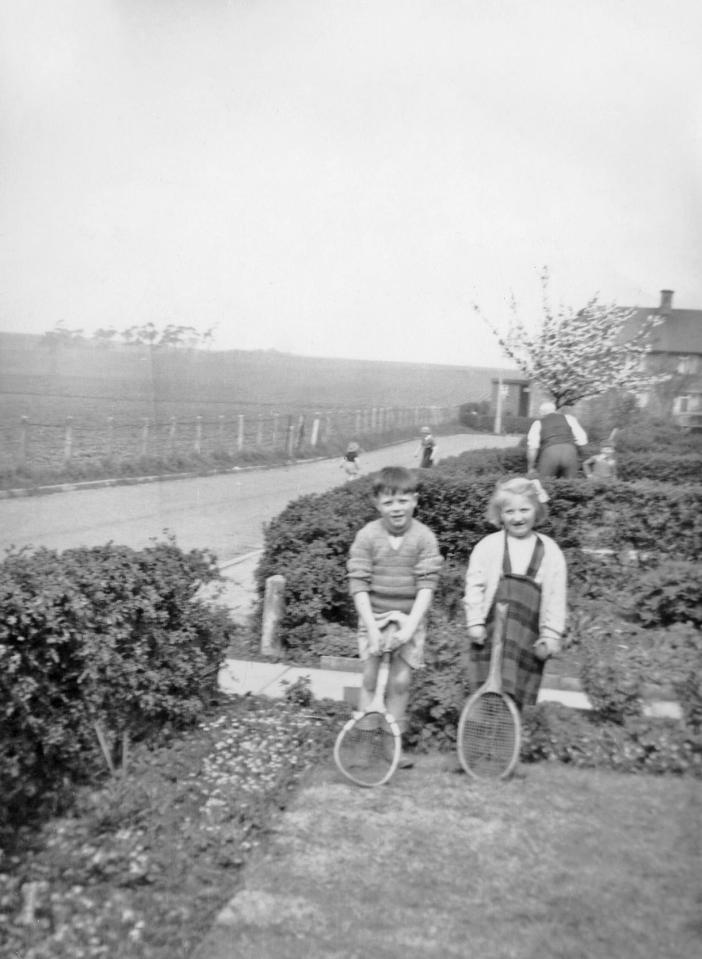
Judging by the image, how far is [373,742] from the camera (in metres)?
4.87

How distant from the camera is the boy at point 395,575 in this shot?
4.66m

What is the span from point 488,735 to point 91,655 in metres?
1.92

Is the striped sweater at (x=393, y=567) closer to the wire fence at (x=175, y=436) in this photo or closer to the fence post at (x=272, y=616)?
the fence post at (x=272, y=616)

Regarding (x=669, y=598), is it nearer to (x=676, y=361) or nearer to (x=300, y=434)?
(x=300, y=434)

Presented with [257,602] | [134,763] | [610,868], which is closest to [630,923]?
[610,868]

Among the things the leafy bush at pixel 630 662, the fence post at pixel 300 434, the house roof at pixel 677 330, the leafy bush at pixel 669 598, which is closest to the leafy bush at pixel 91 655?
the leafy bush at pixel 630 662

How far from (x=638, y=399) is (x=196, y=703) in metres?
29.3

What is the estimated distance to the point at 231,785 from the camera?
448cm

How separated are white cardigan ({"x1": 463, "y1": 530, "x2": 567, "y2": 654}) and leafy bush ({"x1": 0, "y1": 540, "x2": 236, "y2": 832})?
1625mm

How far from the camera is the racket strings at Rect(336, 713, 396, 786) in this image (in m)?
4.59

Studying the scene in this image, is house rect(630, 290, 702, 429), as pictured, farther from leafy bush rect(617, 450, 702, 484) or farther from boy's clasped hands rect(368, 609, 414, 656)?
boy's clasped hands rect(368, 609, 414, 656)

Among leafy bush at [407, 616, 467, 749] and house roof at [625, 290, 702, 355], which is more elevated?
house roof at [625, 290, 702, 355]

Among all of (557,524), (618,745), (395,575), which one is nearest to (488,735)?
(618,745)

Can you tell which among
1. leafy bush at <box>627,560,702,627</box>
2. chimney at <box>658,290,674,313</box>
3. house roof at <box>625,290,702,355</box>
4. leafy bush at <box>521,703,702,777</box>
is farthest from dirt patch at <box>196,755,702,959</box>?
chimney at <box>658,290,674,313</box>
